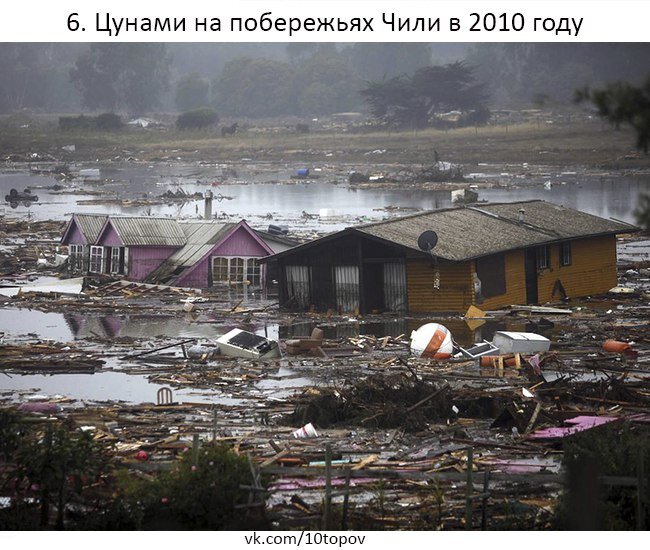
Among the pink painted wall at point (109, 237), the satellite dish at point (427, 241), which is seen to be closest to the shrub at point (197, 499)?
the satellite dish at point (427, 241)

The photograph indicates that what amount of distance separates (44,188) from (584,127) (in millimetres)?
44716

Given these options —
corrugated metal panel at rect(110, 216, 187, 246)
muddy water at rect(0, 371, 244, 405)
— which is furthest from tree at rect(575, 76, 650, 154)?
corrugated metal panel at rect(110, 216, 187, 246)

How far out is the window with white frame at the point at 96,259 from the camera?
42500 mm

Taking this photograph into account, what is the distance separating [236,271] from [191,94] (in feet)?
443

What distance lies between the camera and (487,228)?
36.2m

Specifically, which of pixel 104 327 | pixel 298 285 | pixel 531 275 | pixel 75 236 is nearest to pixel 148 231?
pixel 75 236

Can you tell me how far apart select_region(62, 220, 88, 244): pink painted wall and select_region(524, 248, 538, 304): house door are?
1479cm

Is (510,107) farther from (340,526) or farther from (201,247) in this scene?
(340,526)

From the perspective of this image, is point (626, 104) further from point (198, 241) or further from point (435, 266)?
point (198, 241)

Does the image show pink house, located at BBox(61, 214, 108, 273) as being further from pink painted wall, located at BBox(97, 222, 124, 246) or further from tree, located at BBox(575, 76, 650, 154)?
tree, located at BBox(575, 76, 650, 154)

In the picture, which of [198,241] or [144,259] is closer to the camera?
[144,259]

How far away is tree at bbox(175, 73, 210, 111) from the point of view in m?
173

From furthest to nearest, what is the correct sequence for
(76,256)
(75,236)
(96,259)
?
(75,236) → (76,256) → (96,259)

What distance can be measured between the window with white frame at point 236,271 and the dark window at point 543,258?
8642 millimetres
